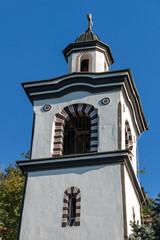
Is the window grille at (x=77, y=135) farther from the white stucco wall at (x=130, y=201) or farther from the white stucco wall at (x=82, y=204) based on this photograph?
the white stucco wall at (x=130, y=201)

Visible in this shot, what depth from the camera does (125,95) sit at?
22.5 m

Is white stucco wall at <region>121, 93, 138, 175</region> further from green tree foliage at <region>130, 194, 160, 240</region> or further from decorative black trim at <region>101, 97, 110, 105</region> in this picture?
green tree foliage at <region>130, 194, 160, 240</region>

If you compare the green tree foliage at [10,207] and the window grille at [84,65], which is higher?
the window grille at [84,65]

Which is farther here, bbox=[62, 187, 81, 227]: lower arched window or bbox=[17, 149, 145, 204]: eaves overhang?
bbox=[17, 149, 145, 204]: eaves overhang

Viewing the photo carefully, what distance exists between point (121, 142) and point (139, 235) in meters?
4.46

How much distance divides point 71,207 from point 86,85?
5442mm

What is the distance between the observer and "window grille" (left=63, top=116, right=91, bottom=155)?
22562 mm

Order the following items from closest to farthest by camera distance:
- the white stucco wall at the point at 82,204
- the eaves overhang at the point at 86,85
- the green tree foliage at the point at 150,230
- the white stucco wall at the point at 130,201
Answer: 1. the green tree foliage at the point at 150,230
2. the white stucco wall at the point at 82,204
3. the white stucco wall at the point at 130,201
4. the eaves overhang at the point at 86,85

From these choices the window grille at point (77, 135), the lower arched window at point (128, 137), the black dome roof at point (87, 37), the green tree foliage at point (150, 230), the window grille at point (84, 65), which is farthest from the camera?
the black dome roof at point (87, 37)

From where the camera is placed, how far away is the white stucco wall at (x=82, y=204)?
18641 millimetres

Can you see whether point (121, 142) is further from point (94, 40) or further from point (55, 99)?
point (94, 40)

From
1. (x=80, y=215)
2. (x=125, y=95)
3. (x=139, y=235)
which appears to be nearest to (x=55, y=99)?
(x=125, y=95)

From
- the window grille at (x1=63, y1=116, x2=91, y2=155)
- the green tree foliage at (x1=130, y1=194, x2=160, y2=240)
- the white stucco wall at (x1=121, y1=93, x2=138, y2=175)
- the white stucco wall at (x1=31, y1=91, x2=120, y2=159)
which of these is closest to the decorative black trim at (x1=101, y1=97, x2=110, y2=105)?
the white stucco wall at (x1=31, y1=91, x2=120, y2=159)

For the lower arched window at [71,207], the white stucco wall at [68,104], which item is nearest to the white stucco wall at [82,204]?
the lower arched window at [71,207]
